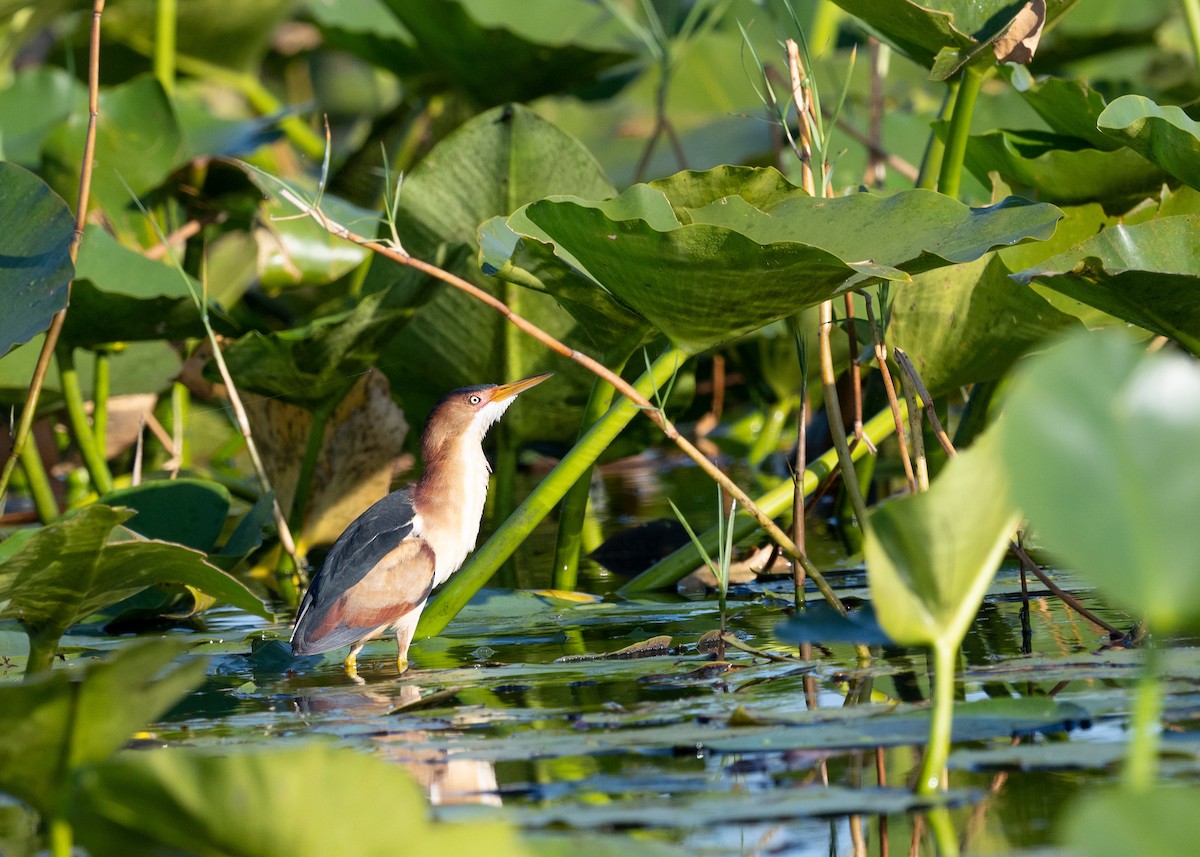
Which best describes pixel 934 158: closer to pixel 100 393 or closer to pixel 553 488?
pixel 553 488

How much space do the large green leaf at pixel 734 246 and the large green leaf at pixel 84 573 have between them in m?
0.80

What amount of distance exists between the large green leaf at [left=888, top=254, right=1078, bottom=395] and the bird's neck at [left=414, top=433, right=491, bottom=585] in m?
1.05

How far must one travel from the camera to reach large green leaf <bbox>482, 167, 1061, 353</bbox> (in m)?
2.54

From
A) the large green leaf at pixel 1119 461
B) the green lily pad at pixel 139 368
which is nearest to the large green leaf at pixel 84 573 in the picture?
the large green leaf at pixel 1119 461

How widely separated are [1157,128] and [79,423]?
293 centimetres

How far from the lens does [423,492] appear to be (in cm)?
358

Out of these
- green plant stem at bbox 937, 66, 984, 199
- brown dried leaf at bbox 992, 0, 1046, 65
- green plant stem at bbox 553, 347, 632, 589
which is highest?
brown dried leaf at bbox 992, 0, 1046, 65

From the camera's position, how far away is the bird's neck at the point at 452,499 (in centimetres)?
342

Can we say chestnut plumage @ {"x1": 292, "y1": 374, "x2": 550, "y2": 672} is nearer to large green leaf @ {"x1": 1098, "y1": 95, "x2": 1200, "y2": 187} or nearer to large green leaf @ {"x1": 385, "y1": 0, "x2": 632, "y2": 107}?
large green leaf @ {"x1": 1098, "y1": 95, "x2": 1200, "y2": 187}

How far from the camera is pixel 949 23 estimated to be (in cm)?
308

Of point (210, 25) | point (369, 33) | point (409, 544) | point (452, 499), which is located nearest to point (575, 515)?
point (452, 499)

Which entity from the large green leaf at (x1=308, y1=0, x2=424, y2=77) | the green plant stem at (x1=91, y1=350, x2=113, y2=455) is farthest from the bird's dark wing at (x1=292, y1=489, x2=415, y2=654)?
the large green leaf at (x1=308, y1=0, x2=424, y2=77)

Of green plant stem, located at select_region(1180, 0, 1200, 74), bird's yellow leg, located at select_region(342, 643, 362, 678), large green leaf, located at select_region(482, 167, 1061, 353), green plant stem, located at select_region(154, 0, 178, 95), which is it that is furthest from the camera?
green plant stem, located at select_region(154, 0, 178, 95)

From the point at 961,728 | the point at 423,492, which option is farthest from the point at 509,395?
the point at 961,728
